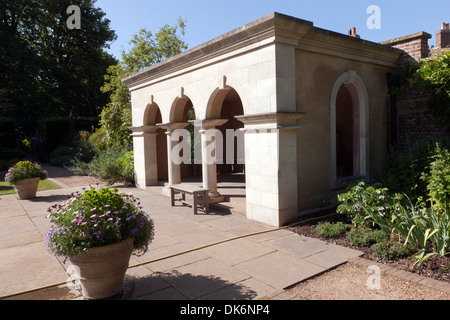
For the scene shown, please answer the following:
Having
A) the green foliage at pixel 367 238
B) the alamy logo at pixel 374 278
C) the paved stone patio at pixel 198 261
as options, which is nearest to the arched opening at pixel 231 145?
the paved stone patio at pixel 198 261

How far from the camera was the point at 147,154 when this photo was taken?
36.6 ft

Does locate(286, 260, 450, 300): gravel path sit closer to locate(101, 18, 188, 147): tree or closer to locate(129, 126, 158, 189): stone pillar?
locate(129, 126, 158, 189): stone pillar

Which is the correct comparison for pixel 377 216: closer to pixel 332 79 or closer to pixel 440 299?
pixel 440 299

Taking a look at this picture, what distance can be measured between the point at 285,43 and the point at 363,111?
3111mm

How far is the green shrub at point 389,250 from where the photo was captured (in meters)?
4.54

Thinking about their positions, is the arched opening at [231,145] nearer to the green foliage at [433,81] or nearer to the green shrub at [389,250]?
the green foliage at [433,81]

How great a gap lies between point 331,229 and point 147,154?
7.18 m

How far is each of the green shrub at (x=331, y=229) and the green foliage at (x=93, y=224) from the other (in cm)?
326

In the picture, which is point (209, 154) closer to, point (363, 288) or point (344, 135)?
point (363, 288)

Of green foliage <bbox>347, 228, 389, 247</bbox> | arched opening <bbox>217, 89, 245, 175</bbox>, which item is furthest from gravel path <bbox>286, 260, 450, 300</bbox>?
arched opening <bbox>217, 89, 245, 175</bbox>

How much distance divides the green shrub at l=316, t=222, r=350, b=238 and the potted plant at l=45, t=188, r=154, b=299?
333 cm

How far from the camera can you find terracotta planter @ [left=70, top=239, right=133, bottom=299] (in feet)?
11.0

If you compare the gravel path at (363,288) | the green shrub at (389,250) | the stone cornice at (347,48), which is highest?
the stone cornice at (347,48)

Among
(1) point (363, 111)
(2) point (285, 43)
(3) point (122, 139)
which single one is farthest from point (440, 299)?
(3) point (122, 139)
